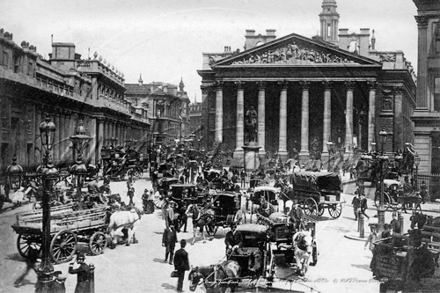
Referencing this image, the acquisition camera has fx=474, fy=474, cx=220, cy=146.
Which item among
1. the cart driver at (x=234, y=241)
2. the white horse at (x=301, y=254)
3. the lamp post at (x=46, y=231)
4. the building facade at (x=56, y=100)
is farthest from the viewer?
the building facade at (x=56, y=100)

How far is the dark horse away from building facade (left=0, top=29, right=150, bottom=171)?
885cm

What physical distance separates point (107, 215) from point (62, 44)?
139ft

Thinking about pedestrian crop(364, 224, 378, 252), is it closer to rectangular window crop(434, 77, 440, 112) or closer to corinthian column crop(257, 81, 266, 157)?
rectangular window crop(434, 77, 440, 112)

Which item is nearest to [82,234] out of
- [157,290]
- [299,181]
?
[157,290]

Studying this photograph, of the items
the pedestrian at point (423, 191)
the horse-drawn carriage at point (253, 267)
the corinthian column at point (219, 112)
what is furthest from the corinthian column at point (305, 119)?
the horse-drawn carriage at point (253, 267)

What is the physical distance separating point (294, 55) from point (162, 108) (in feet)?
116

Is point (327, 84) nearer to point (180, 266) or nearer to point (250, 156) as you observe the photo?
point (250, 156)

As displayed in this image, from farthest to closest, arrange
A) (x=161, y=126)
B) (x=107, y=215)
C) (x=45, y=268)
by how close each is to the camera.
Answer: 1. (x=161, y=126)
2. (x=107, y=215)
3. (x=45, y=268)

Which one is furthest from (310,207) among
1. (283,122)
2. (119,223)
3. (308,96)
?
(308,96)

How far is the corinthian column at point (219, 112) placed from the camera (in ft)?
206

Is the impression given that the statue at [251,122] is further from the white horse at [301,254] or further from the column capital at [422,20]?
the white horse at [301,254]

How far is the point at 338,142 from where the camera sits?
63469mm

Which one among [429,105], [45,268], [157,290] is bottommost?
[157,290]

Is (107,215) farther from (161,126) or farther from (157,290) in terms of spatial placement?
(161,126)
